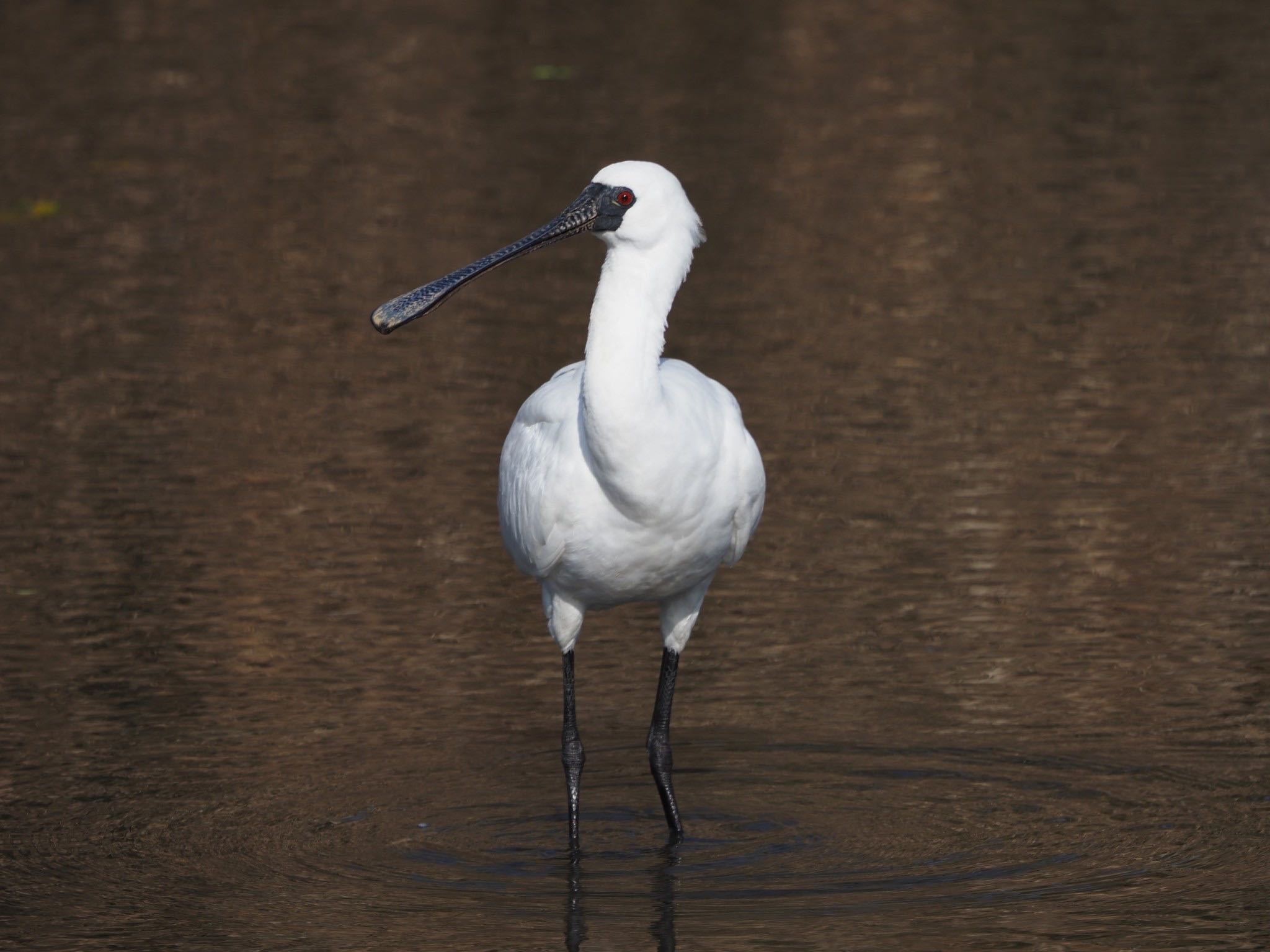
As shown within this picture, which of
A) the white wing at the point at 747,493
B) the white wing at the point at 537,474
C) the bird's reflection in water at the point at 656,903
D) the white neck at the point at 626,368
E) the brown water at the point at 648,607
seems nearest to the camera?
the bird's reflection in water at the point at 656,903

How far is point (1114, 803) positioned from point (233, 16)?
2005cm

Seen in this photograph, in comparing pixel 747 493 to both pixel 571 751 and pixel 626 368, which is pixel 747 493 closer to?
pixel 626 368

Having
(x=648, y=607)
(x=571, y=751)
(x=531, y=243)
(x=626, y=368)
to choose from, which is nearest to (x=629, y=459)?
(x=626, y=368)

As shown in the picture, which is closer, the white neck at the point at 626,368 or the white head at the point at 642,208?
the white neck at the point at 626,368

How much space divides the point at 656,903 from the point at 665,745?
0.92 m

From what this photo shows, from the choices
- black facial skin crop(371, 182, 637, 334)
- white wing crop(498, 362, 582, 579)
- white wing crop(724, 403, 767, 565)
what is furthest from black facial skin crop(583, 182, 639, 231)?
white wing crop(724, 403, 767, 565)

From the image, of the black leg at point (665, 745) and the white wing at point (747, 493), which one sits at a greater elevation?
the white wing at point (747, 493)

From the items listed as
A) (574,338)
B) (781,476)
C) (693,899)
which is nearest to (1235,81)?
(574,338)

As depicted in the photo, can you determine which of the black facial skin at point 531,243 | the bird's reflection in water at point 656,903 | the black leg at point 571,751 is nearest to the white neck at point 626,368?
the black facial skin at point 531,243

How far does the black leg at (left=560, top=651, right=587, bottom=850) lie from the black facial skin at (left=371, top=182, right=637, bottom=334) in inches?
47.6

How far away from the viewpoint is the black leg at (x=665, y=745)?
24.0ft

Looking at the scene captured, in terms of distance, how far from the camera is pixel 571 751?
7422 mm

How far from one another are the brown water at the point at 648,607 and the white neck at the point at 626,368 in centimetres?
124

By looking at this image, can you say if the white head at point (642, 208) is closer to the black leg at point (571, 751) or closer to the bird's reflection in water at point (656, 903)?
the black leg at point (571, 751)
